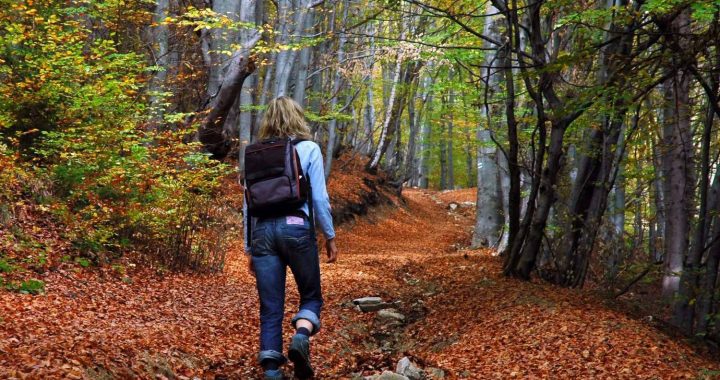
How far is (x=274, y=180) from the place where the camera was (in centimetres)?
452

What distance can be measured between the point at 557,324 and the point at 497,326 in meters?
0.58

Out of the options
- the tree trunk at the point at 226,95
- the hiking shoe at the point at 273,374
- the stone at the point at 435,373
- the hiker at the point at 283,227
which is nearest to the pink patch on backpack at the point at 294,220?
the hiker at the point at 283,227

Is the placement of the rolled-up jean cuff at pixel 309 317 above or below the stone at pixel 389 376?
above

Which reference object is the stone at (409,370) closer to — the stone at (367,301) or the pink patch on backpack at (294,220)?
the pink patch on backpack at (294,220)

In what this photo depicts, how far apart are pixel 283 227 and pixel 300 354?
2.85 ft

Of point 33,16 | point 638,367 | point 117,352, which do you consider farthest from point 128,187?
point 638,367

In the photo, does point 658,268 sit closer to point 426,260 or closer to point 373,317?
point 373,317

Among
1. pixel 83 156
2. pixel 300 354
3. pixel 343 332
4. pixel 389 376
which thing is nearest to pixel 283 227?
pixel 300 354

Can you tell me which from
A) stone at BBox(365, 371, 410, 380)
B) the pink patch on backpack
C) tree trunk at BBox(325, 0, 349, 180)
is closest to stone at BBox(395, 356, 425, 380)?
stone at BBox(365, 371, 410, 380)

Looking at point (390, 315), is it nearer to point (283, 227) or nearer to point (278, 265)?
point (278, 265)

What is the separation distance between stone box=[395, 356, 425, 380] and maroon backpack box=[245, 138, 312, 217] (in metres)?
1.48

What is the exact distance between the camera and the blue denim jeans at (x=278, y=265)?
4.55 m

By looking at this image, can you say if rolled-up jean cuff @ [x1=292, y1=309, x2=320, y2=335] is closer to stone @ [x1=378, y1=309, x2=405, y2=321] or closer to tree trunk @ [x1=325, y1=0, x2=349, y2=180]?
stone @ [x1=378, y1=309, x2=405, y2=321]

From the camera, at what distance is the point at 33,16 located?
1018cm
